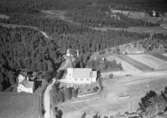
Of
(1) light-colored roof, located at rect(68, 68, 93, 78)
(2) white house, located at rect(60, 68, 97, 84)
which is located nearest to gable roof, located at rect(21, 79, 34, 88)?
(2) white house, located at rect(60, 68, 97, 84)

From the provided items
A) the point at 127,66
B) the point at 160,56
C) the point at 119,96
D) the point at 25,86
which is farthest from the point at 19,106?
the point at 160,56

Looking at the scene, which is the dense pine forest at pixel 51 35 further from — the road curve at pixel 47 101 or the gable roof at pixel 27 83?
the road curve at pixel 47 101

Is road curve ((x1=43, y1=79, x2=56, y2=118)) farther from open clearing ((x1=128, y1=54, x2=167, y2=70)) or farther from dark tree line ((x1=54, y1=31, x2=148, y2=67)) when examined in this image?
open clearing ((x1=128, y1=54, x2=167, y2=70))

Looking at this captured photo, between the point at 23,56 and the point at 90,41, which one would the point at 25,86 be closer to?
the point at 23,56

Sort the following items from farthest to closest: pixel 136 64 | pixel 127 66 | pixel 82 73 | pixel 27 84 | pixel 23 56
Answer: pixel 136 64 < pixel 127 66 < pixel 23 56 < pixel 82 73 < pixel 27 84

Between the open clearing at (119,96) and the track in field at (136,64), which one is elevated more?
the track in field at (136,64)

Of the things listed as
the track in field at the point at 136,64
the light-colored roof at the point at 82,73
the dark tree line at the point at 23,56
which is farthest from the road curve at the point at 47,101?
the track in field at the point at 136,64

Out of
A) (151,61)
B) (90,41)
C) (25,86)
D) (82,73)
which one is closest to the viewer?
(25,86)
